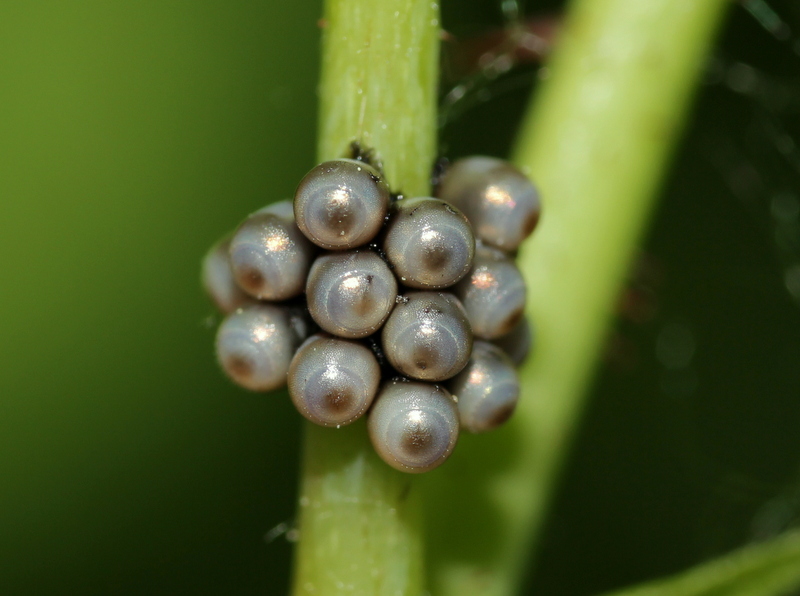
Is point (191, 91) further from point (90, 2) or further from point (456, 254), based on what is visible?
point (456, 254)

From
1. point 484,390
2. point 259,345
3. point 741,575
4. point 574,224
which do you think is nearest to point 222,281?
point 259,345

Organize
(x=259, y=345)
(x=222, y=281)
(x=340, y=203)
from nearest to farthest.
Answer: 1. (x=340, y=203)
2. (x=259, y=345)
3. (x=222, y=281)

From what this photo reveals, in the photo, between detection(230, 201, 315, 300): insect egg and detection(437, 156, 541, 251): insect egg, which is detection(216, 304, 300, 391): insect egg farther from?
detection(437, 156, 541, 251): insect egg

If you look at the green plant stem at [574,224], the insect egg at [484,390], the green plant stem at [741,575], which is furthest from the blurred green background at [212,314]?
the insect egg at [484,390]

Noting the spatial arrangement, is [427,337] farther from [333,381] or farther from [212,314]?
[212,314]

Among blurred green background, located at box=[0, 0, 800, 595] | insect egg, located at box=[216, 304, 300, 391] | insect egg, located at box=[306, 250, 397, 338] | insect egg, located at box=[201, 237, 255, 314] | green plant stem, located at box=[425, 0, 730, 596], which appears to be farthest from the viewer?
blurred green background, located at box=[0, 0, 800, 595]

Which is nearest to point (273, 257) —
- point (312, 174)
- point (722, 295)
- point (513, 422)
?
point (312, 174)

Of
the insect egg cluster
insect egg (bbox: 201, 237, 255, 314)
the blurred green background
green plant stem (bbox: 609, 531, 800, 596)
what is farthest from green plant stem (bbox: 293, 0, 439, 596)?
the blurred green background
